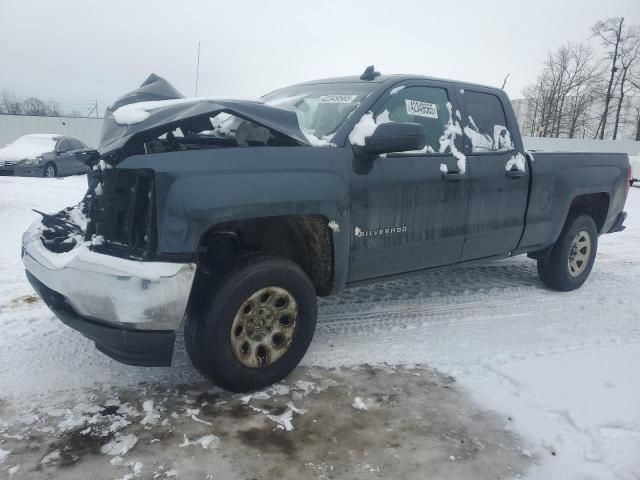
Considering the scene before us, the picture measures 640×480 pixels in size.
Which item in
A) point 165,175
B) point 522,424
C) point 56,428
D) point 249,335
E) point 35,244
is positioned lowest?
point 56,428

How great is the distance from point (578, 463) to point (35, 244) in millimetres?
3131

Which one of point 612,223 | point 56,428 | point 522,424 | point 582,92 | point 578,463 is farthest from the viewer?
point 582,92

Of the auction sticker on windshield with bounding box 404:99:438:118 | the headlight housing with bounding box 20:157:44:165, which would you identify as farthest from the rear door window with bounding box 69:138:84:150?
the auction sticker on windshield with bounding box 404:99:438:118

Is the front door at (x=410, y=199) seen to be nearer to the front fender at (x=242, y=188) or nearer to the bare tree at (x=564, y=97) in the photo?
the front fender at (x=242, y=188)

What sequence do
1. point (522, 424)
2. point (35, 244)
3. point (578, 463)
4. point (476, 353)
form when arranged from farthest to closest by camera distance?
point (476, 353), point (35, 244), point (522, 424), point (578, 463)

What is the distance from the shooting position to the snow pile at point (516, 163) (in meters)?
4.34

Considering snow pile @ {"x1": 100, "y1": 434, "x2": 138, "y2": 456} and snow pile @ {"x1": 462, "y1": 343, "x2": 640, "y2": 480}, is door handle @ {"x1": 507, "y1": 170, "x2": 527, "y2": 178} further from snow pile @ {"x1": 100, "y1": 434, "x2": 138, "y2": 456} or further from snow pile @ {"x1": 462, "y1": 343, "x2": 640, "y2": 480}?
snow pile @ {"x1": 100, "y1": 434, "x2": 138, "y2": 456}

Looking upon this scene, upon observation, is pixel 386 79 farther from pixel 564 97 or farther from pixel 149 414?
pixel 564 97

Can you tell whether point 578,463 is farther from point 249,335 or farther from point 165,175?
point 165,175

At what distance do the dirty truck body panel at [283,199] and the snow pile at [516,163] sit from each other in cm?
2

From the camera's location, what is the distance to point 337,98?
3732 mm

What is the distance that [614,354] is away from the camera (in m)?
3.66

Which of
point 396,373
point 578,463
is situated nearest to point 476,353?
point 396,373

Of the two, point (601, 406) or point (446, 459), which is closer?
point (446, 459)
